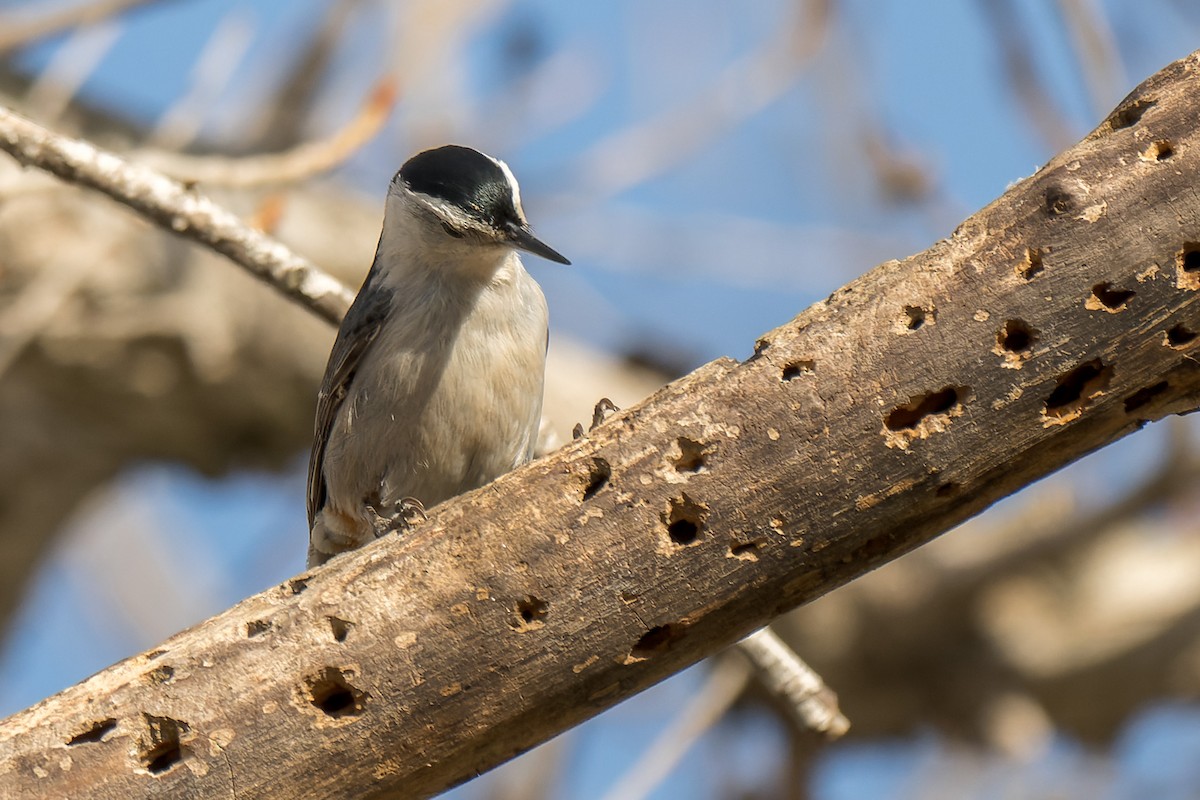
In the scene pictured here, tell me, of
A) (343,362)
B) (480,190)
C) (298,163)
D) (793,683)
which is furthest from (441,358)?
(793,683)

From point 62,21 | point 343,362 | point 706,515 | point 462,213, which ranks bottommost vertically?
point 706,515

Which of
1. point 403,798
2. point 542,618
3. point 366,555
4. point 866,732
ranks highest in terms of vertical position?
point 866,732

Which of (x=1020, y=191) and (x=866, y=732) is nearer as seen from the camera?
(x=1020, y=191)

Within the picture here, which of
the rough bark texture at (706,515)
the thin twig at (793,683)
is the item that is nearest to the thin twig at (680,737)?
the thin twig at (793,683)

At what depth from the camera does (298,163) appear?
173 inches

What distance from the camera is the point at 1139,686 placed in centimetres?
699

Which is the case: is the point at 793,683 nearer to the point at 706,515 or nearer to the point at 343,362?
the point at 706,515

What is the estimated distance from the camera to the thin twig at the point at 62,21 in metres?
5.17

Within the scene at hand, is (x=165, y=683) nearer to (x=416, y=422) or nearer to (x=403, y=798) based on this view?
(x=403, y=798)

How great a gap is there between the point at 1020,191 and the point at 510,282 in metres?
1.97

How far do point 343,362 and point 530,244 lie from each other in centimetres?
81

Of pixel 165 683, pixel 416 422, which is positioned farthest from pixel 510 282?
pixel 165 683

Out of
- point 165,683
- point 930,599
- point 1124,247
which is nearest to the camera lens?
point 1124,247

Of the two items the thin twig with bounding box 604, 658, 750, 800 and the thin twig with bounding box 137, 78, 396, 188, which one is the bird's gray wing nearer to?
the thin twig with bounding box 137, 78, 396, 188
